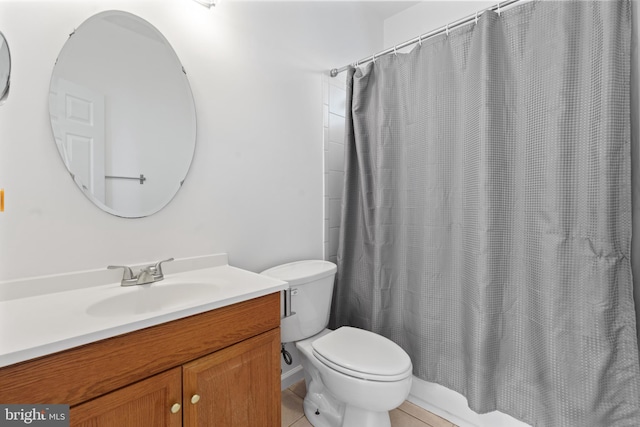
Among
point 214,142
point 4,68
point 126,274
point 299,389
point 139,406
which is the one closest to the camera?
point 139,406

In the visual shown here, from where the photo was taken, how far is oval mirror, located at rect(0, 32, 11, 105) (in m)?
0.93

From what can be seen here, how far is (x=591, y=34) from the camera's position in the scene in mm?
1147

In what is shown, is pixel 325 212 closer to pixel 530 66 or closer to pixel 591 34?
pixel 530 66

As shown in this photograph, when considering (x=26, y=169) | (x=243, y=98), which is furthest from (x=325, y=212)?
(x=26, y=169)

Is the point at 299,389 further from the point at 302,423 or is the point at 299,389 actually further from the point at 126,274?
the point at 126,274

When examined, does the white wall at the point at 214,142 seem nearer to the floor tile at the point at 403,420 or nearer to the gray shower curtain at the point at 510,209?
the gray shower curtain at the point at 510,209

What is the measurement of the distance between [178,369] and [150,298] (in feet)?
1.14

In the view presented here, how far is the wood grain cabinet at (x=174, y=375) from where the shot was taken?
27.2 inches

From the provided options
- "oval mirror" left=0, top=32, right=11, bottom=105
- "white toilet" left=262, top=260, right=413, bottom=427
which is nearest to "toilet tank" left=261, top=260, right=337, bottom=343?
"white toilet" left=262, top=260, right=413, bottom=427

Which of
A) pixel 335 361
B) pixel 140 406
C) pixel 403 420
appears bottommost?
pixel 403 420

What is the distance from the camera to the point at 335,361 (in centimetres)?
129

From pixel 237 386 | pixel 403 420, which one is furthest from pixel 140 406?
pixel 403 420

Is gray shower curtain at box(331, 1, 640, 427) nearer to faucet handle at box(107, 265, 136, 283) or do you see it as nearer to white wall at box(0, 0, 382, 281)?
white wall at box(0, 0, 382, 281)
